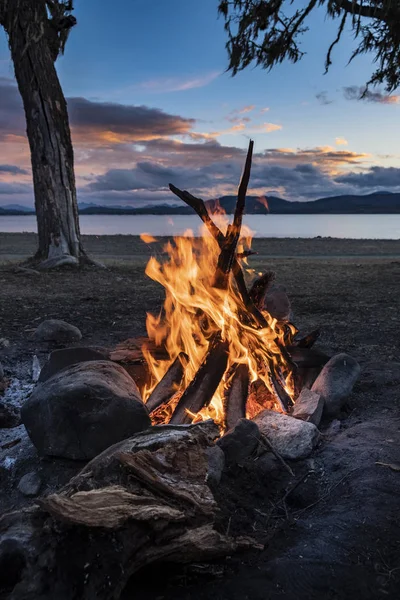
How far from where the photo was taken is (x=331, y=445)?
9.99ft

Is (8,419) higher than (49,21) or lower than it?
lower

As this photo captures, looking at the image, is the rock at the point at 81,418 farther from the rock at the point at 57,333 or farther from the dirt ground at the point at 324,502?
the rock at the point at 57,333

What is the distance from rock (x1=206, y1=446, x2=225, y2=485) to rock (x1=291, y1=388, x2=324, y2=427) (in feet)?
2.50

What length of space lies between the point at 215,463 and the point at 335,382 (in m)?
1.33

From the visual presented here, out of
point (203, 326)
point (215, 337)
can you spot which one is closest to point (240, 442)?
point (215, 337)

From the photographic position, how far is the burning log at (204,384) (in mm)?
3252

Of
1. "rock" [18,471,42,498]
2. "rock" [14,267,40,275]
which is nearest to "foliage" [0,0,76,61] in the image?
"rock" [14,267,40,275]

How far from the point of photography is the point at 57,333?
17.7ft

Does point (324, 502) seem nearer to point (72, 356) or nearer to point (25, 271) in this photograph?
point (72, 356)

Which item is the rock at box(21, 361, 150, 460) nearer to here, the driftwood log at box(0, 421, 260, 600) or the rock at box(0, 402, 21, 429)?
the driftwood log at box(0, 421, 260, 600)

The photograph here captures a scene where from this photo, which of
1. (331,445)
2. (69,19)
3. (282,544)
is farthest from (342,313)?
(69,19)

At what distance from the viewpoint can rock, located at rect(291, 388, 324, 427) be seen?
10.8 feet

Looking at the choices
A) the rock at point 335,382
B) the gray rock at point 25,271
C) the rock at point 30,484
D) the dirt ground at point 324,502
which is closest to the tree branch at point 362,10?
the dirt ground at point 324,502

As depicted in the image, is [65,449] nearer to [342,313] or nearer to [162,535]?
[162,535]
